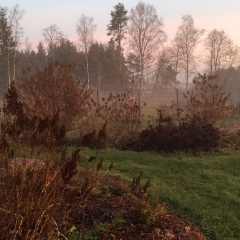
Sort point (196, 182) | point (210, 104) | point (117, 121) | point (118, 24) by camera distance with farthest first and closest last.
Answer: point (118, 24), point (210, 104), point (117, 121), point (196, 182)

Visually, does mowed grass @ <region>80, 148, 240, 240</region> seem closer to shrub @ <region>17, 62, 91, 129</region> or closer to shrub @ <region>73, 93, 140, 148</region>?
shrub @ <region>73, 93, 140, 148</region>

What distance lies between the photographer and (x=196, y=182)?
6691 millimetres

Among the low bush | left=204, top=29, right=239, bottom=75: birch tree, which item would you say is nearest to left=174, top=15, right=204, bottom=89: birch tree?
left=204, top=29, right=239, bottom=75: birch tree

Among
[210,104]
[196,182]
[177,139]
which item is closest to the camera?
[196,182]

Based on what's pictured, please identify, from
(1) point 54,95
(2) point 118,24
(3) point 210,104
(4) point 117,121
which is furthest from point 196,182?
(2) point 118,24

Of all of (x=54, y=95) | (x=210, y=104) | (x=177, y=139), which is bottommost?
(x=177, y=139)

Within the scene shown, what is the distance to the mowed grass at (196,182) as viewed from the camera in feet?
16.1

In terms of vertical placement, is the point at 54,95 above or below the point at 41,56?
below

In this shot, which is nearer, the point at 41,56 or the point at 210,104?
the point at 210,104

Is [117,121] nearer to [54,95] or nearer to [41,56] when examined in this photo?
[54,95]

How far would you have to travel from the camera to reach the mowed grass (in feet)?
16.1

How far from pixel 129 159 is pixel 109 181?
288 cm

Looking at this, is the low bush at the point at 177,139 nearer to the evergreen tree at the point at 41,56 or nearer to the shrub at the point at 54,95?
the shrub at the point at 54,95

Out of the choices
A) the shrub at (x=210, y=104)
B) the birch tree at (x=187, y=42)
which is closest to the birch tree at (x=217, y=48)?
the birch tree at (x=187, y=42)
